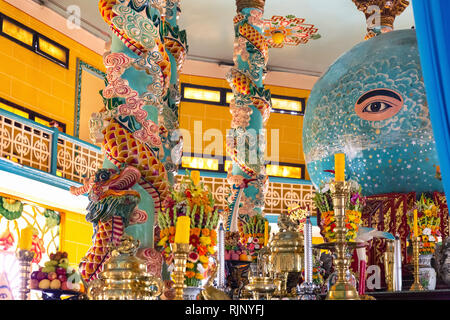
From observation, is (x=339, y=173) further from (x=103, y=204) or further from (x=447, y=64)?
(x=103, y=204)

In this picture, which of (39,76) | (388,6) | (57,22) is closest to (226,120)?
(57,22)

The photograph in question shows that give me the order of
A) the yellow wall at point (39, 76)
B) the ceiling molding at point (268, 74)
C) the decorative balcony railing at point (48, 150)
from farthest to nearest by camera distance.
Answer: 1. the ceiling molding at point (268, 74)
2. the yellow wall at point (39, 76)
3. the decorative balcony railing at point (48, 150)

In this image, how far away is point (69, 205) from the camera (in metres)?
13.2

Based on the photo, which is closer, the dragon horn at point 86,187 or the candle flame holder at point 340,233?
the candle flame holder at point 340,233

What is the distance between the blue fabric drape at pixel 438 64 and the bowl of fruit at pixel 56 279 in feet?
6.94

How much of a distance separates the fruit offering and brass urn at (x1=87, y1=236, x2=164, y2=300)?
0.95 m

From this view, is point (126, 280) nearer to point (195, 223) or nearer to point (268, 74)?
point (195, 223)

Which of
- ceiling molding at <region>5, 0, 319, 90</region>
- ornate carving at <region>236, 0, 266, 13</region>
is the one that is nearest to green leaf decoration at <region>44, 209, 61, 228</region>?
ceiling molding at <region>5, 0, 319, 90</region>

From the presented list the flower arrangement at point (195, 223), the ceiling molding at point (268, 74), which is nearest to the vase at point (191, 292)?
the flower arrangement at point (195, 223)

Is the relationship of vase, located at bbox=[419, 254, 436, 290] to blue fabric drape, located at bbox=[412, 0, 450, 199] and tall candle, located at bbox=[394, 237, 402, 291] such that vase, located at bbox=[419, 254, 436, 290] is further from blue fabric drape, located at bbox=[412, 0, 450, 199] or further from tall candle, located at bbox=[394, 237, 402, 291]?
blue fabric drape, located at bbox=[412, 0, 450, 199]

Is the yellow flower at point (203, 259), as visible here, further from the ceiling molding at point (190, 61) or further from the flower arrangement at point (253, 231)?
the ceiling molding at point (190, 61)

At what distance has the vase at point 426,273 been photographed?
4465 mm

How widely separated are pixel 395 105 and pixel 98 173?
2467mm

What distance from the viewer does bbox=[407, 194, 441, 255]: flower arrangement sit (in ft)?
15.3
